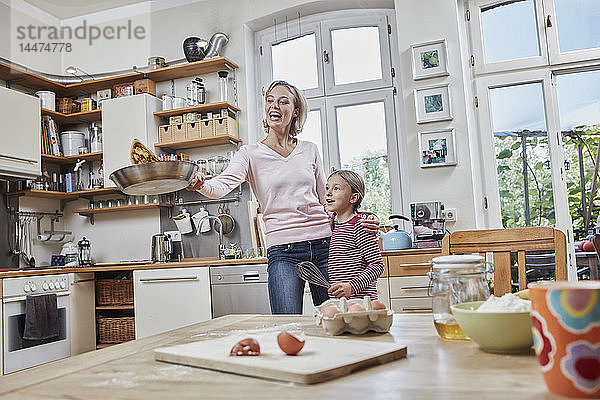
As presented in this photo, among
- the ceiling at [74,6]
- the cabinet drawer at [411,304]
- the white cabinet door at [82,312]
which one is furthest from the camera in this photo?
the ceiling at [74,6]

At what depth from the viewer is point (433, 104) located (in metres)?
3.87

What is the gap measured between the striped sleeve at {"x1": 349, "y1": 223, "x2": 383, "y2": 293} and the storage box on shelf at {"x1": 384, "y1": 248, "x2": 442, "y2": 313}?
5.62 feet

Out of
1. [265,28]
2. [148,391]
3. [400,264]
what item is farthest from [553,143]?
Result: [148,391]

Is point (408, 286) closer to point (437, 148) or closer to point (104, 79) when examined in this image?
point (437, 148)

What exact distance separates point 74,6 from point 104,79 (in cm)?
82

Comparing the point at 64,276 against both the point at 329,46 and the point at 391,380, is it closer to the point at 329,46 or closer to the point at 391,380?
the point at 329,46

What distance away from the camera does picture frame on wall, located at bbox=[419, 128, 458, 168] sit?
149 inches


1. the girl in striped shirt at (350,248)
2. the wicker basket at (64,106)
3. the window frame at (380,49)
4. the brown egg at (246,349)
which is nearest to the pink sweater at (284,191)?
the girl in striped shirt at (350,248)

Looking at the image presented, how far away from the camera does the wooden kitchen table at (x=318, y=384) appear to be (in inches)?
26.7

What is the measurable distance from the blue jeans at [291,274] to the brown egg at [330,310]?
2.73ft

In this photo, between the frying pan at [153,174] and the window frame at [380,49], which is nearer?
the frying pan at [153,174]

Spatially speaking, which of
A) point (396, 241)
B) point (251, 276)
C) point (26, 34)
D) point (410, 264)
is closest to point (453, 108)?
point (396, 241)

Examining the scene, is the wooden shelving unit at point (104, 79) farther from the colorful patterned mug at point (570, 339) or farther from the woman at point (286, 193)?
the colorful patterned mug at point (570, 339)

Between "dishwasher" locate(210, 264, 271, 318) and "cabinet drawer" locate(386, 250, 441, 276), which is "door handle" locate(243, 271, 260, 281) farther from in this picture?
"cabinet drawer" locate(386, 250, 441, 276)
